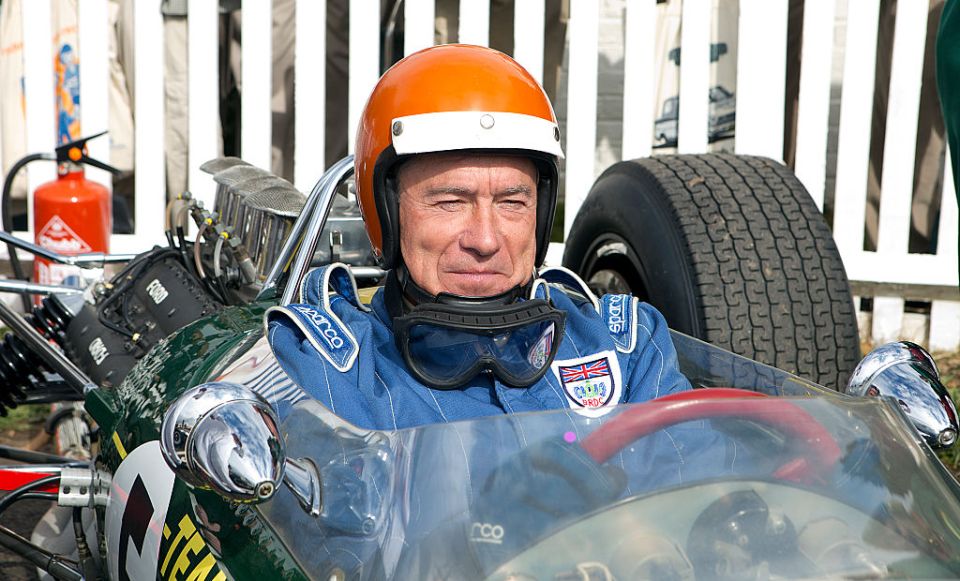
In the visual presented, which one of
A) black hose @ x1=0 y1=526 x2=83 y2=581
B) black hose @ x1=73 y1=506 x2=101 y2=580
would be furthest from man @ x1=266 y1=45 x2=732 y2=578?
black hose @ x1=0 y1=526 x2=83 y2=581

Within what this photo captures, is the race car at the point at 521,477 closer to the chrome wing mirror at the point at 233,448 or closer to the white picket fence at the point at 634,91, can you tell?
the chrome wing mirror at the point at 233,448

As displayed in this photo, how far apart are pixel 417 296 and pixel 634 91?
136 inches

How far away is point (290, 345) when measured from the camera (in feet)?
6.61

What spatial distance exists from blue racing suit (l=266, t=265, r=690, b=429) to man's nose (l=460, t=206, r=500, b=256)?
228 mm

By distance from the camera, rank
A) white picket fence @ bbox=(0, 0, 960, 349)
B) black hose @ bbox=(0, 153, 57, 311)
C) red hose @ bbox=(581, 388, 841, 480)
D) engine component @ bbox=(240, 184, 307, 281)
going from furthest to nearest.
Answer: white picket fence @ bbox=(0, 0, 960, 349) → black hose @ bbox=(0, 153, 57, 311) → engine component @ bbox=(240, 184, 307, 281) → red hose @ bbox=(581, 388, 841, 480)

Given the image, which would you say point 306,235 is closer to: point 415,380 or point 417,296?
point 417,296

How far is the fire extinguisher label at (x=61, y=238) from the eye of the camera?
4.66 metres

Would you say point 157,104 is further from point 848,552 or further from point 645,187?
point 848,552

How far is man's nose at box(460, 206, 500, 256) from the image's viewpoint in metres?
2.12

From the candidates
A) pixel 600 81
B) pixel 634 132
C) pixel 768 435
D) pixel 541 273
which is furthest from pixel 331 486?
pixel 600 81

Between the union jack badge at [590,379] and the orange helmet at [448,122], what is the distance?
270 millimetres

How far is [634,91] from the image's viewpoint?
5418 millimetres

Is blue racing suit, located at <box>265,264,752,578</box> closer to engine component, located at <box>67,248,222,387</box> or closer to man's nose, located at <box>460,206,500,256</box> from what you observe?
man's nose, located at <box>460,206,500,256</box>

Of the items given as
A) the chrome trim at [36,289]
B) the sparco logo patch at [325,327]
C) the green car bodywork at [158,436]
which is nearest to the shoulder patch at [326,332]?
the sparco logo patch at [325,327]
